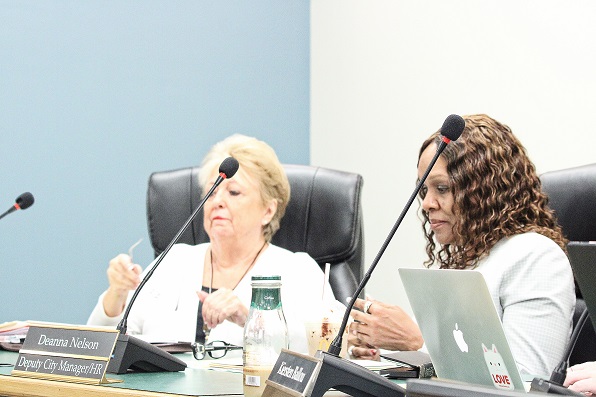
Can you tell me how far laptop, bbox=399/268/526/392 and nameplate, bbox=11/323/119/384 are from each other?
526 millimetres

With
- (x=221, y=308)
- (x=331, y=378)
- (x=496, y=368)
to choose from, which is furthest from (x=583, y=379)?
(x=221, y=308)

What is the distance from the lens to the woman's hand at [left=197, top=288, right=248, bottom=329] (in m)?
2.11

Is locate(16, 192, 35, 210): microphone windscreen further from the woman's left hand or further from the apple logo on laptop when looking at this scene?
the apple logo on laptop

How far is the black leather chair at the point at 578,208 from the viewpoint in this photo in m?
2.08

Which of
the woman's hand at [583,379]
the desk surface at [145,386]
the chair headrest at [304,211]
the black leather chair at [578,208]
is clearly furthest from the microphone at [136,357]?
the chair headrest at [304,211]

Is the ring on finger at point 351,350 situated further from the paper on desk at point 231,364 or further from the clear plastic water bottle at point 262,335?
the clear plastic water bottle at point 262,335

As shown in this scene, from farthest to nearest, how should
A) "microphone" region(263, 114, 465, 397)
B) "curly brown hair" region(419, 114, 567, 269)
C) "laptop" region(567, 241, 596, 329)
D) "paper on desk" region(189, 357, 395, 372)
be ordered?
"curly brown hair" region(419, 114, 567, 269), "paper on desk" region(189, 357, 395, 372), "microphone" region(263, 114, 465, 397), "laptop" region(567, 241, 596, 329)

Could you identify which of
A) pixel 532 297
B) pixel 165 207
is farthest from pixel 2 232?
pixel 532 297

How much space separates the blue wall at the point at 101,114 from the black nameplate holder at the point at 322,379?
2.20 meters

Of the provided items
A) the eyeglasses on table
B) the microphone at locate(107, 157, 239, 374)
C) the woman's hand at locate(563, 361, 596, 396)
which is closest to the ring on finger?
the eyeglasses on table

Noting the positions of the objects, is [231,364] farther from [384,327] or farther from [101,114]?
[101,114]

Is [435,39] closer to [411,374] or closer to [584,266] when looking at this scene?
[411,374]

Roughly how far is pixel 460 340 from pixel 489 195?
29.1 inches

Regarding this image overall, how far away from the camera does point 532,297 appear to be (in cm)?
188
